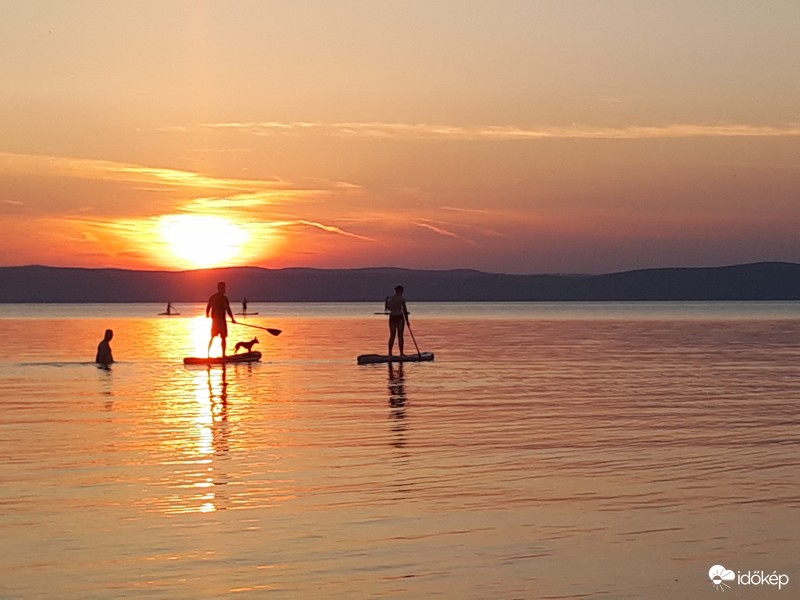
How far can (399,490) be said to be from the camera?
41.5 ft

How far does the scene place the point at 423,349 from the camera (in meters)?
45.6

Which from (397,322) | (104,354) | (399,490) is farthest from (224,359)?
(399,490)

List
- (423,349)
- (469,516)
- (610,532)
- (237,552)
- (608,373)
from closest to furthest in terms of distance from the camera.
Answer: (237,552)
(610,532)
(469,516)
(608,373)
(423,349)

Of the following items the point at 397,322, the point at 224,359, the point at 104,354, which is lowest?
the point at 224,359

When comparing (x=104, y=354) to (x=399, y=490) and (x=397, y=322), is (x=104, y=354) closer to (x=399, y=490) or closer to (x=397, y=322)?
(x=397, y=322)

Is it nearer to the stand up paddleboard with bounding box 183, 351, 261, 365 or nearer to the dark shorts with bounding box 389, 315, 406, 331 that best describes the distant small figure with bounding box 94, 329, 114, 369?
the stand up paddleboard with bounding box 183, 351, 261, 365

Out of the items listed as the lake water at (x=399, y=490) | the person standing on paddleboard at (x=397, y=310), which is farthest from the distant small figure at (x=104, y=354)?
the person standing on paddleboard at (x=397, y=310)

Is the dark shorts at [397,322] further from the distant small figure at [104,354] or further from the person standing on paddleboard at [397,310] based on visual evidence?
the distant small figure at [104,354]

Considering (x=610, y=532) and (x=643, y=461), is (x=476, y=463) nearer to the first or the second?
(x=643, y=461)

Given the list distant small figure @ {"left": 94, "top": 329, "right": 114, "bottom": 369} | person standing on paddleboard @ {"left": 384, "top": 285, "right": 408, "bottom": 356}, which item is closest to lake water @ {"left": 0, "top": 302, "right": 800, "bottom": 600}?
distant small figure @ {"left": 94, "top": 329, "right": 114, "bottom": 369}

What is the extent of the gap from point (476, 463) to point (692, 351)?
95.7ft

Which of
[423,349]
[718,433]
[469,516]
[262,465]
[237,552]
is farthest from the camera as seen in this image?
[423,349]

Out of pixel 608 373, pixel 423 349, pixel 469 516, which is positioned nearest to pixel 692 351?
pixel 423 349

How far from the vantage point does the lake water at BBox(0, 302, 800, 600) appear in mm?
9188
